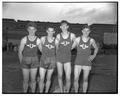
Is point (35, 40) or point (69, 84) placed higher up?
point (35, 40)

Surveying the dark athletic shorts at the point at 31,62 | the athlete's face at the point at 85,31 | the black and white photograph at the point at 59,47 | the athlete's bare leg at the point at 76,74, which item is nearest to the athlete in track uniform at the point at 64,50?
the black and white photograph at the point at 59,47

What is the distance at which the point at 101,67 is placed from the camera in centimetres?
439

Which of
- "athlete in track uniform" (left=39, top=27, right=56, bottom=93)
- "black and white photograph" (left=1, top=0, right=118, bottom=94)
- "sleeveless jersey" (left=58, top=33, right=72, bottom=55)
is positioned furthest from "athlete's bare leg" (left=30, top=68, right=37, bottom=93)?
"sleeveless jersey" (left=58, top=33, right=72, bottom=55)

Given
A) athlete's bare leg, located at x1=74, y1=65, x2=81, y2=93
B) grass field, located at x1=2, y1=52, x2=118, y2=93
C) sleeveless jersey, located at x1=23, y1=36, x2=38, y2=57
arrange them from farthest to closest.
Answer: grass field, located at x1=2, y1=52, x2=118, y2=93
athlete's bare leg, located at x1=74, y1=65, x2=81, y2=93
sleeveless jersey, located at x1=23, y1=36, x2=38, y2=57

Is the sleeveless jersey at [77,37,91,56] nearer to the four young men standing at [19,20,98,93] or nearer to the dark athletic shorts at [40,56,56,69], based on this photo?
the four young men standing at [19,20,98,93]

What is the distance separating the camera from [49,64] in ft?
13.0

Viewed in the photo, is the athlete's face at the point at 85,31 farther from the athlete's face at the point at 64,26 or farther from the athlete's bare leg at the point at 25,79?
the athlete's bare leg at the point at 25,79

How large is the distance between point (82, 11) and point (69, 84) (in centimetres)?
145

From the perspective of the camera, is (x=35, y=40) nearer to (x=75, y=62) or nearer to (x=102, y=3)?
(x=75, y=62)

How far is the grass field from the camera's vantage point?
414cm

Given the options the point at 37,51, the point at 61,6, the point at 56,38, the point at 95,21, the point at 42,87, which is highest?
the point at 61,6

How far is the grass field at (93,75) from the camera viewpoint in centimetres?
414

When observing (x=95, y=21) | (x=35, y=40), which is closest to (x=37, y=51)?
(x=35, y=40)

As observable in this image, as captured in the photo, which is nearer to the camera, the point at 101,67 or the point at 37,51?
the point at 37,51
